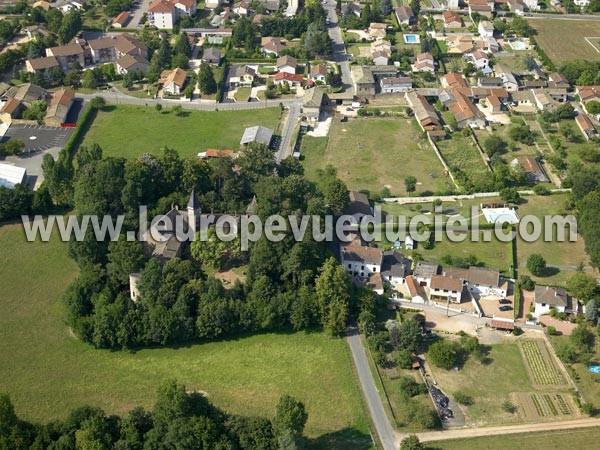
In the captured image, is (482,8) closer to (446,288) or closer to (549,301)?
(549,301)

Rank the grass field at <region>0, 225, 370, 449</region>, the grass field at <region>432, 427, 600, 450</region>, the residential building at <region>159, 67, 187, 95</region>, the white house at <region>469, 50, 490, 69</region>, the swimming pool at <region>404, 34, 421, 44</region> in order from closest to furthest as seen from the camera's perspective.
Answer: the grass field at <region>432, 427, 600, 450</region> < the grass field at <region>0, 225, 370, 449</region> < the residential building at <region>159, 67, 187, 95</region> < the white house at <region>469, 50, 490, 69</region> < the swimming pool at <region>404, 34, 421, 44</region>

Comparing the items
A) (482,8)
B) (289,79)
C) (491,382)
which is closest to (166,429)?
(491,382)

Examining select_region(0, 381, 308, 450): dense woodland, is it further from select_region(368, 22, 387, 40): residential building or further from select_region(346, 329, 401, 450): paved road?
select_region(368, 22, 387, 40): residential building

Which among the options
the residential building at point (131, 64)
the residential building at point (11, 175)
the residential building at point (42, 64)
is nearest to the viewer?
the residential building at point (11, 175)

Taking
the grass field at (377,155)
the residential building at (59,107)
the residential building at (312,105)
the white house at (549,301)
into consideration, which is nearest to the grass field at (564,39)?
the grass field at (377,155)

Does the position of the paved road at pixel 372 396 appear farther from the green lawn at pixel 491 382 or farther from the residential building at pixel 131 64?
the residential building at pixel 131 64

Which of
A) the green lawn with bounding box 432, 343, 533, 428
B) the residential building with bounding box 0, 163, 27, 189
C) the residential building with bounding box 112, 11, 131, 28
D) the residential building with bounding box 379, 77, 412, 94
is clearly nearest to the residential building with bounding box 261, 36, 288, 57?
the residential building with bounding box 379, 77, 412, 94

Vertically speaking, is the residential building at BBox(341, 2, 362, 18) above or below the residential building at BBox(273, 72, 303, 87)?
above
